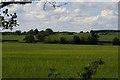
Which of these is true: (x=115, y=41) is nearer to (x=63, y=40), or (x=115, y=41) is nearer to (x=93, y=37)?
(x=63, y=40)

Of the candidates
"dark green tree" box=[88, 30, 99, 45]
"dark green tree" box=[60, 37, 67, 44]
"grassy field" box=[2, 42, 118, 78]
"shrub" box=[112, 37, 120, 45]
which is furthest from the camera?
"dark green tree" box=[60, 37, 67, 44]

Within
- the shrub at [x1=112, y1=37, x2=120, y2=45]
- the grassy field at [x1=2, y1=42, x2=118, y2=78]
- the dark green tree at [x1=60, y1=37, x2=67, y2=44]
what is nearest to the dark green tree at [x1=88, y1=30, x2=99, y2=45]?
the grassy field at [x1=2, y1=42, x2=118, y2=78]

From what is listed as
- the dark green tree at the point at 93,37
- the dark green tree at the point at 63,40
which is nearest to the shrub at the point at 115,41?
the dark green tree at the point at 93,37

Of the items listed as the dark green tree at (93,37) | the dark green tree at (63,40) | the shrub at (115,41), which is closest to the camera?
the dark green tree at (93,37)

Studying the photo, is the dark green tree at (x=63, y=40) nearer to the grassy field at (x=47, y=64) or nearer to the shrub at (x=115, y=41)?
the grassy field at (x=47, y=64)

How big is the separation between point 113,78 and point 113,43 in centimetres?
4148

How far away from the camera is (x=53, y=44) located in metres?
66.0

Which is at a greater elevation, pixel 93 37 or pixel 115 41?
pixel 93 37

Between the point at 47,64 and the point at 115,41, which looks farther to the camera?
the point at 115,41

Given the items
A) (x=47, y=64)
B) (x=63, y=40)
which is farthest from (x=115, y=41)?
(x=47, y=64)

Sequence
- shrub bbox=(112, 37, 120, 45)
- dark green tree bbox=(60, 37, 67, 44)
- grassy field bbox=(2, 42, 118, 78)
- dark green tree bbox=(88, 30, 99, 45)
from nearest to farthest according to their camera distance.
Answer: dark green tree bbox=(88, 30, 99, 45), grassy field bbox=(2, 42, 118, 78), shrub bbox=(112, 37, 120, 45), dark green tree bbox=(60, 37, 67, 44)

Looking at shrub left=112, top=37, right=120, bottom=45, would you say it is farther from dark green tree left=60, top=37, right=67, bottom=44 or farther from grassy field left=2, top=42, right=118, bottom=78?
dark green tree left=60, top=37, right=67, bottom=44

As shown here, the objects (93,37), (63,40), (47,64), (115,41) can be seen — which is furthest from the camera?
(63,40)

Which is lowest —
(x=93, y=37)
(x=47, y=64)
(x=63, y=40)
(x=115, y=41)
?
(x=47, y=64)
